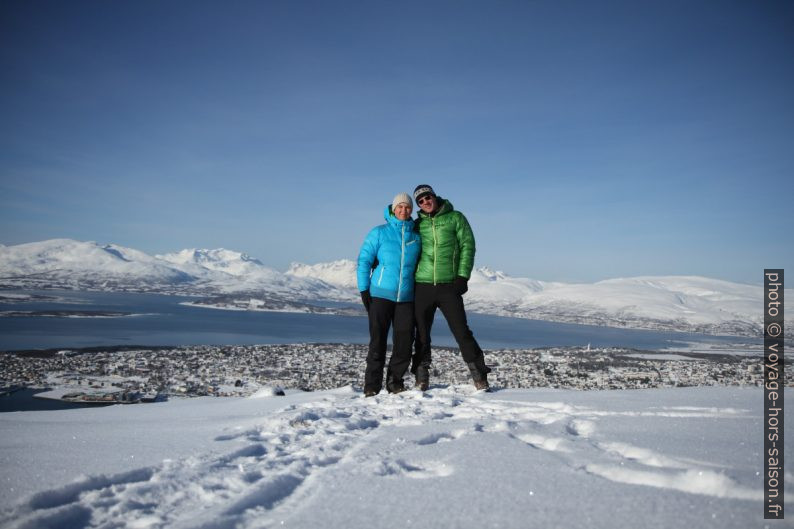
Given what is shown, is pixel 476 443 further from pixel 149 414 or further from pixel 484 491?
pixel 149 414

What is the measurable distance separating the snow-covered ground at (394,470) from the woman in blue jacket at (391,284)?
1627 mm

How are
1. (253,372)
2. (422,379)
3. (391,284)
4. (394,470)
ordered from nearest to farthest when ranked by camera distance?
1. (394,470)
2. (391,284)
3. (422,379)
4. (253,372)

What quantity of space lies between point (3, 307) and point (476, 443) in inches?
5055

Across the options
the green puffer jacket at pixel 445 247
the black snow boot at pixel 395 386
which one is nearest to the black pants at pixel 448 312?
the green puffer jacket at pixel 445 247

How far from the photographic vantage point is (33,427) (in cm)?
266

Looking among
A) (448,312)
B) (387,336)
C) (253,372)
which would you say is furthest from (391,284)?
(253,372)

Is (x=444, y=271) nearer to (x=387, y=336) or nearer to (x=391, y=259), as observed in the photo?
(x=391, y=259)

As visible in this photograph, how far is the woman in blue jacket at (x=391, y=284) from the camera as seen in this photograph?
4.68 m

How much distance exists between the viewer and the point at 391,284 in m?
4.66

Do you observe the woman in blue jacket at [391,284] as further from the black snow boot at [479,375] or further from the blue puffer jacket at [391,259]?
the black snow boot at [479,375]

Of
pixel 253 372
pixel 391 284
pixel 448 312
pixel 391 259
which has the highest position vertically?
pixel 391 259

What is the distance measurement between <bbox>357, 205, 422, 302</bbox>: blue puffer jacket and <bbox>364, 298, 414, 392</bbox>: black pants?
0.40 feet

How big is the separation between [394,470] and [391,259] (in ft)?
9.90

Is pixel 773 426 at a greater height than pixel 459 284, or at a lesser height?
lesser
